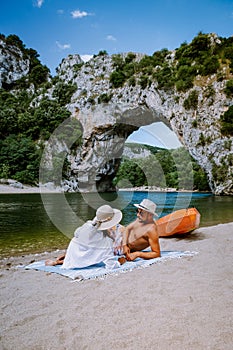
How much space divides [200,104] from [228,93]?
3067 mm

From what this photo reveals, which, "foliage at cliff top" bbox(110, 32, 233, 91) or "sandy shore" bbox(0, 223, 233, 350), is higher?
"foliage at cliff top" bbox(110, 32, 233, 91)

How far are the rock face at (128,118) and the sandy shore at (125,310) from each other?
26312mm

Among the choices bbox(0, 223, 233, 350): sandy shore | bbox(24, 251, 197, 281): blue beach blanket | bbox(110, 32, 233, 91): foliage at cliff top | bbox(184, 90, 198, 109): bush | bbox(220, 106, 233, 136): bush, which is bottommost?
bbox(24, 251, 197, 281): blue beach blanket

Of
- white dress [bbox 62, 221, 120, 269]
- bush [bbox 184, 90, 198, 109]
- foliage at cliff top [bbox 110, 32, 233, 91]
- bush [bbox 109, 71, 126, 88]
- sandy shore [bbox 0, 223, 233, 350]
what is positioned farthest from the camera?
bush [bbox 109, 71, 126, 88]

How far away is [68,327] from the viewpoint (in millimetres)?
2225

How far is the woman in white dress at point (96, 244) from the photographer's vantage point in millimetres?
3902

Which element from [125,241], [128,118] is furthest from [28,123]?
[125,241]

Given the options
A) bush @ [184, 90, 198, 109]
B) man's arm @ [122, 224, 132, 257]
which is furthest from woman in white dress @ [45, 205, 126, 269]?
bush @ [184, 90, 198, 109]

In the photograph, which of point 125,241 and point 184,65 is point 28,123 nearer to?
point 184,65

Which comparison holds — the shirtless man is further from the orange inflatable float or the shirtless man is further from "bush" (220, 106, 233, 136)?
"bush" (220, 106, 233, 136)

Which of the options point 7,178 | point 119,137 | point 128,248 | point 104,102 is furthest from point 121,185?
point 128,248

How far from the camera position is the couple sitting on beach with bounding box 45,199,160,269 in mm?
3922

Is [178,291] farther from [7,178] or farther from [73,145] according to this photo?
[73,145]

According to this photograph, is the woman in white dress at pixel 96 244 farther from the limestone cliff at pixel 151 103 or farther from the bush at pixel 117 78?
the bush at pixel 117 78
